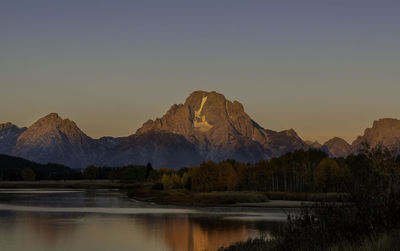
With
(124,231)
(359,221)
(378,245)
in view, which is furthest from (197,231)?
(378,245)

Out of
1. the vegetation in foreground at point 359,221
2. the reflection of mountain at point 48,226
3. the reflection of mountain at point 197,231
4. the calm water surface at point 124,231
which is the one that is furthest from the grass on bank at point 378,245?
the reflection of mountain at point 48,226

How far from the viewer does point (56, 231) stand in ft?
166

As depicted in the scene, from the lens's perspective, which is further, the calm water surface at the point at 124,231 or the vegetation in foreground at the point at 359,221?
the calm water surface at the point at 124,231

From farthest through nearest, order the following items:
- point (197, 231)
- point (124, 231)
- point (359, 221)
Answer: point (197, 231) → point (124, 231) → point (359, 221)

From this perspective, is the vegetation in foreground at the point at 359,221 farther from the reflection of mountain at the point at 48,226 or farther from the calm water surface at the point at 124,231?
the reflection of mountain at the point at 48,226

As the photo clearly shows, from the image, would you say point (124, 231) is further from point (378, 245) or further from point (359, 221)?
point (378, 245)

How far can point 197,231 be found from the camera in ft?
171

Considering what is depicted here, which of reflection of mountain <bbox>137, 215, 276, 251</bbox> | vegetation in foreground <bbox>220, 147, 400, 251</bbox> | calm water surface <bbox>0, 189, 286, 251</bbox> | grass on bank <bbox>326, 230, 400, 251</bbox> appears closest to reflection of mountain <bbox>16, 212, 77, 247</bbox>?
calm water surface <bbox>0, 189, 286, 251</bbox>

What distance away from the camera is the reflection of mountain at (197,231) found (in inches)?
1700

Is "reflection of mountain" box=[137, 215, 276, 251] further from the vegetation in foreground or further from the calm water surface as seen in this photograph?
the vegetation in foreground

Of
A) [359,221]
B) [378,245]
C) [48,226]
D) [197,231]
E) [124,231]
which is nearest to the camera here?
[378,245]

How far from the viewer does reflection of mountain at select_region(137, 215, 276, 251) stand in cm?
4319

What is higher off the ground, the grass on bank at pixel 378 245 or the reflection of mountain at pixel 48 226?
the grass on bank at pixel 378 245

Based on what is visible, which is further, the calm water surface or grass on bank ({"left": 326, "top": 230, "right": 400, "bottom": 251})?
the calm water surface
